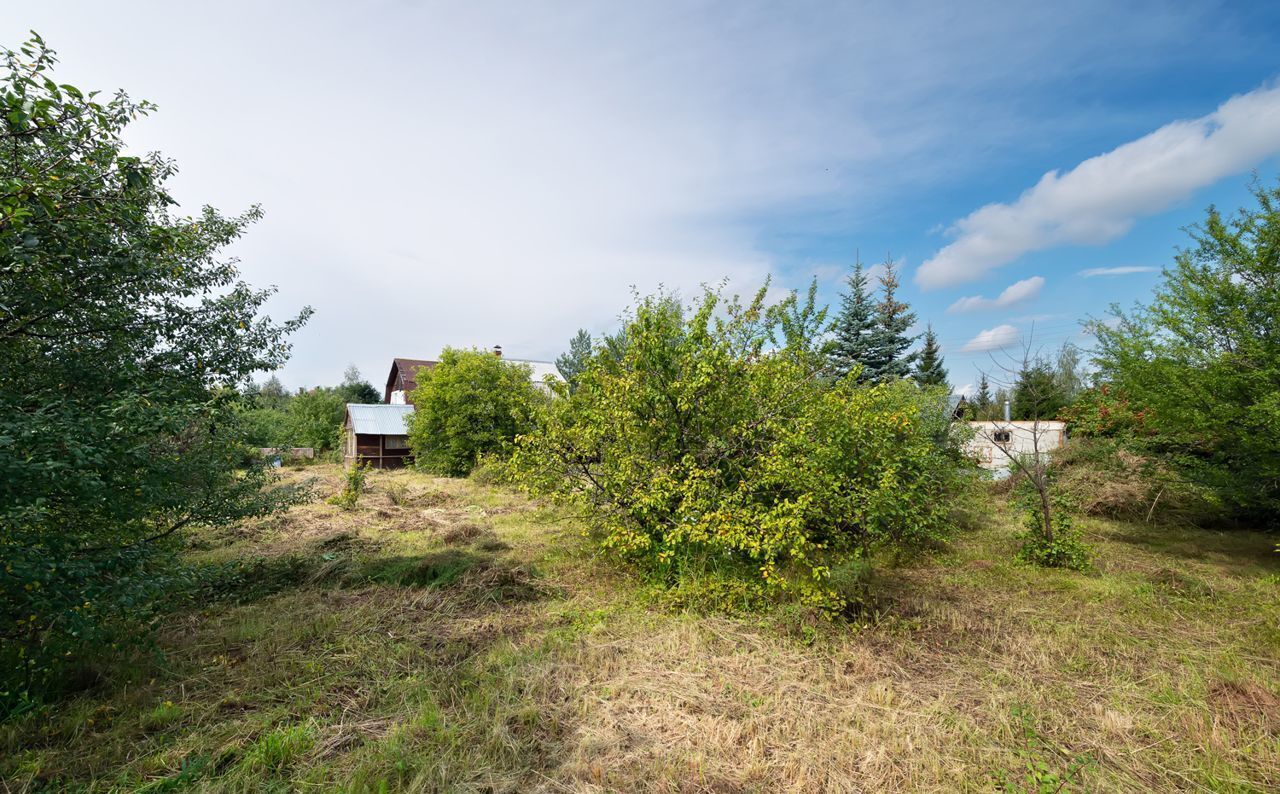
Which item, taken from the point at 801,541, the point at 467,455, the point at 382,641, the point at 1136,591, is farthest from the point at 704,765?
the point at 467,455

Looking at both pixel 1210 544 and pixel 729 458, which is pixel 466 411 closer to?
pixel 729 458

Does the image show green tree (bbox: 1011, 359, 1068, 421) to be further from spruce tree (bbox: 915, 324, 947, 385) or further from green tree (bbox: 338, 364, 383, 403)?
green tree (bbox: 338, 364, 383, 403)

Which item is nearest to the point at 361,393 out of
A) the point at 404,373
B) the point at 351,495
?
the point at 404,373

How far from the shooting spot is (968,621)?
585 cm

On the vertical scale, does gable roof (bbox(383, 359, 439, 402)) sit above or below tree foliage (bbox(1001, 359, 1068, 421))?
above

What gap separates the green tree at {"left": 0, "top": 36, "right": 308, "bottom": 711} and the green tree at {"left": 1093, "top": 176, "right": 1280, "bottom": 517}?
42.5ft

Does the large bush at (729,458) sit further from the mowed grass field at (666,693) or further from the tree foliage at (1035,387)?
the tree foliage at (1035,387)

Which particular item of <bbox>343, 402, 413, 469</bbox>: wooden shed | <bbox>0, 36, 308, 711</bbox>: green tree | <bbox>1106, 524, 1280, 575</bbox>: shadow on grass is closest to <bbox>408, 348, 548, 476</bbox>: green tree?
<bbox>343, 402, 413, 469</bbox>: wooden shed

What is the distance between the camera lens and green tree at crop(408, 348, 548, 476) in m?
22.3

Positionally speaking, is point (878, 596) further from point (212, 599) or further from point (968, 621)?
point (212, 599)

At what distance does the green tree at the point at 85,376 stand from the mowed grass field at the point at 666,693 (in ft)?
3.10

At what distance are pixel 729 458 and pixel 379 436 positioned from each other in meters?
25.9

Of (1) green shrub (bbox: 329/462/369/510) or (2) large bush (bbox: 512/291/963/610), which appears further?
(1) green shrub (bbox: 329/462/369/510)

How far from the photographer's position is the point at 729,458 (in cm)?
718
